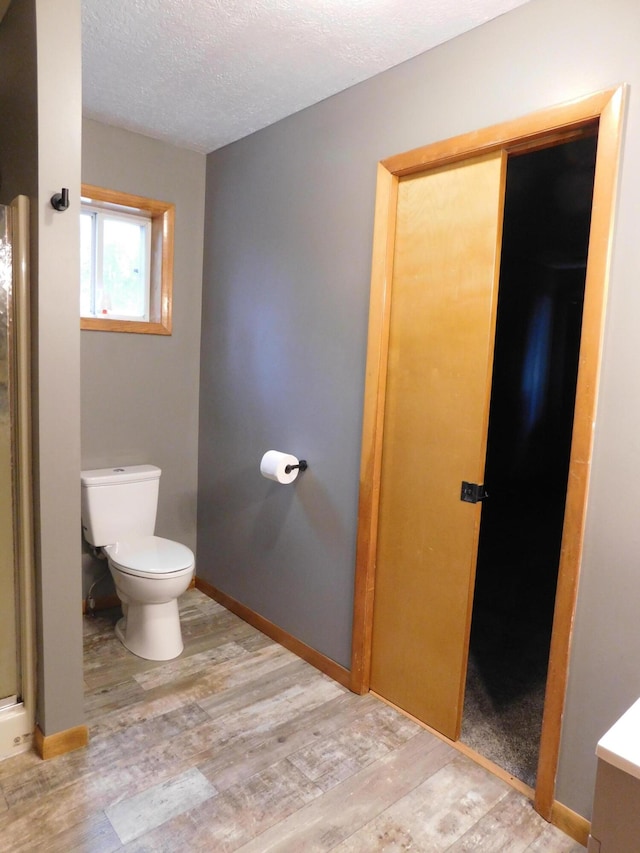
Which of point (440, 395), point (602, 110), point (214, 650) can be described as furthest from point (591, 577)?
point (214, 650)

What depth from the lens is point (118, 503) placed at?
2752 mm

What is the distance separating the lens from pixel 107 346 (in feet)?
9.46

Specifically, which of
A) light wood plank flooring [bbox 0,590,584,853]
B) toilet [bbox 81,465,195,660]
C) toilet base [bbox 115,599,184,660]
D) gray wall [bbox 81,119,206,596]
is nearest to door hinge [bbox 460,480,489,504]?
light wood plank flooring [bbox 0,590,584,853]

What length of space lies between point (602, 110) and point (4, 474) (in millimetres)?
2125

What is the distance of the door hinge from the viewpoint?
1889 mm

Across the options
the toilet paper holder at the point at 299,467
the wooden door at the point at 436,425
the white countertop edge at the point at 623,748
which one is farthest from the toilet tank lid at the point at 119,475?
the white countertop edge at the point at 623,748

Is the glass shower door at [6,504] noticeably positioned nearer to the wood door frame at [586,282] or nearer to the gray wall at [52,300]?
the gray wall at [52,300]

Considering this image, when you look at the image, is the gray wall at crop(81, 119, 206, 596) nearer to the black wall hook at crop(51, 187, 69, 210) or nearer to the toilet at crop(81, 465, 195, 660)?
the toilet at crop(81, 465, 195, 660)

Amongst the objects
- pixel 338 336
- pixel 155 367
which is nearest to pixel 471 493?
pixel 338 336

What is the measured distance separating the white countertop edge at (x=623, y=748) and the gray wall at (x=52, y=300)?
5.33 feet

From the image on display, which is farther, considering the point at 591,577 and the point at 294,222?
the point at 294,222

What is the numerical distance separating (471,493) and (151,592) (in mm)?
1479

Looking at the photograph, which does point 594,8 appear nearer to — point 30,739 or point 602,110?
point 602,110

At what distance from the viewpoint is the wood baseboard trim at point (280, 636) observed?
95.4 inches
